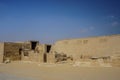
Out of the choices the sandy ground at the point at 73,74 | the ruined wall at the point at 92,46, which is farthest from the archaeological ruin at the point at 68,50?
the sandy ground at the point at 73,74

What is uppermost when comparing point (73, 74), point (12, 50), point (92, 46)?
point (92, 46)

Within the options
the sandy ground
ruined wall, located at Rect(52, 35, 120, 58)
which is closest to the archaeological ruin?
ruined wall, located at Rect(52, 35, 120, 58)

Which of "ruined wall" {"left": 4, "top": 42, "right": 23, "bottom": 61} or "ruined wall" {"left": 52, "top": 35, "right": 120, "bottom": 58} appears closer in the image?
"ruined wall" {"left": 52, "top": 35, "right": 120, "bottom": 58}

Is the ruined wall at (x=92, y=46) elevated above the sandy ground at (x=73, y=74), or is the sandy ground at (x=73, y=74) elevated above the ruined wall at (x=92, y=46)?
the ruined wall at (x=92, y=46)

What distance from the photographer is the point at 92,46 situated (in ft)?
97.5

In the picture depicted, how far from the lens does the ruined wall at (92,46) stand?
26569mm

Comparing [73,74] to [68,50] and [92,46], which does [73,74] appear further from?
[68,50]

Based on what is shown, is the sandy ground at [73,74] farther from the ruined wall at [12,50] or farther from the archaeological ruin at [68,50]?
the ruined wall at [12,50]

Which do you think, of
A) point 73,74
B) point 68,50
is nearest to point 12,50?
point 68,50

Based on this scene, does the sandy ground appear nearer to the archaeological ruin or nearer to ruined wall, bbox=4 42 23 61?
the archaeological ruin

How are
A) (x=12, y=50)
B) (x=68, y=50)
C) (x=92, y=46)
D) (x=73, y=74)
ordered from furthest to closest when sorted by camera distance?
(x=68, y=50), (x=92, y=46), (x=12, y=50), (x=73, y=74)

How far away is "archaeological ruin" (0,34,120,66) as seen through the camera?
24383 mm

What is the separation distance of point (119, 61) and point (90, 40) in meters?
15.7

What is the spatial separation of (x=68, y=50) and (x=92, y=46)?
18.2 ft
